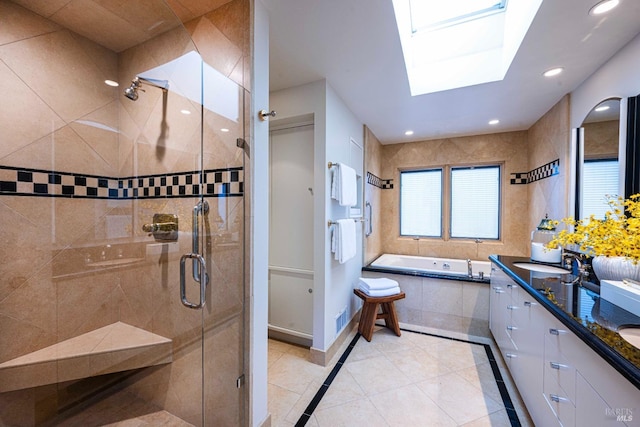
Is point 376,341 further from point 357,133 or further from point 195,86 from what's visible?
point 195,86

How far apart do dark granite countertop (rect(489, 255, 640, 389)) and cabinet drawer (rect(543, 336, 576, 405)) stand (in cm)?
18

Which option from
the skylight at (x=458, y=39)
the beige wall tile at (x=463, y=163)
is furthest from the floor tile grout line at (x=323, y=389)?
the skylight at (x=458, y=39)

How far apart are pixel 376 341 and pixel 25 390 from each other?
8.17 feet

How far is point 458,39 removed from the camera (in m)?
2.15

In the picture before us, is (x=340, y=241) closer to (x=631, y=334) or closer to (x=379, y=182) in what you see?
(x=631, y=334)

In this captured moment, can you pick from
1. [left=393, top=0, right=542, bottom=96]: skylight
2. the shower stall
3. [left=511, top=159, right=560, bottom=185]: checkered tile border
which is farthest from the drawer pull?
[left=511, top=159, right=560, bottom=185]: checkered tile border

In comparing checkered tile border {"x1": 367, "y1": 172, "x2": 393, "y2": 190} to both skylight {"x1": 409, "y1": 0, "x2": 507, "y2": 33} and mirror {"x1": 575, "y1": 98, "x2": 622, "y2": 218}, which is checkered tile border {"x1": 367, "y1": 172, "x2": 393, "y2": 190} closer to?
skylight {"x1": 409, "y1": 0, "x2": 507, "y2": 33}

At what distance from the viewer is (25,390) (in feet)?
4.40

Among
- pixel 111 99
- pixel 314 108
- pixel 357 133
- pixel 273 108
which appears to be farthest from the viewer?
pixel 357 133

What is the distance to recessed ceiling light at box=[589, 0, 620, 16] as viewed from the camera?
1311 millimetres

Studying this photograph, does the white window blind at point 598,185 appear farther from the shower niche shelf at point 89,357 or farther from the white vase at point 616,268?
the shower niche shelf at point 89,357

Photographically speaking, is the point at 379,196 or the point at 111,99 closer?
the point at 111,99

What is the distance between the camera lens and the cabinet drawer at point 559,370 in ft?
3.43

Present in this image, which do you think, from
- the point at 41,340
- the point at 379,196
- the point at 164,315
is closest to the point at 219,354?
the point at 164,315
